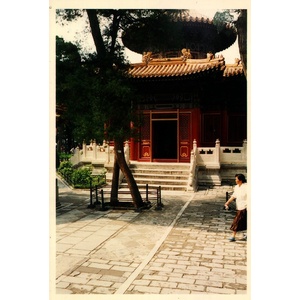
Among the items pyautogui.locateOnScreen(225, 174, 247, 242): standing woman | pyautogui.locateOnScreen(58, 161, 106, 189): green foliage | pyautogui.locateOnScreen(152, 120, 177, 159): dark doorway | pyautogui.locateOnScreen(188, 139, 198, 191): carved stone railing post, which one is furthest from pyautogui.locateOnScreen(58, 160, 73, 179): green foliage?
pyautogui.locateOnScreen(225, 174, 247, 242): standing woman

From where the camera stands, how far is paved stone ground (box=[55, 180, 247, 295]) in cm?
450

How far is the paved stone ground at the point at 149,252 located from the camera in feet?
14.8

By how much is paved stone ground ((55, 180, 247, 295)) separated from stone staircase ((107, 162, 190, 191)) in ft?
7.92

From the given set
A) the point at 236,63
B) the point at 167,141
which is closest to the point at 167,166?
the point at 167,141

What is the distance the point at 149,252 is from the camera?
5.59 meters

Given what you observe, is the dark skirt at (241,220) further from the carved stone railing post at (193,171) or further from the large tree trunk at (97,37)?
the carved stone railing post at (193,171)

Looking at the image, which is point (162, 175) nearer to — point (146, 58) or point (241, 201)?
point (146, 58)

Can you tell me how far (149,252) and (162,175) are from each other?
5.92 meters

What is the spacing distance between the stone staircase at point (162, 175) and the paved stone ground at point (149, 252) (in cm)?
242

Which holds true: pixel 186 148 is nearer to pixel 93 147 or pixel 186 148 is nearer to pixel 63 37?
pixel 93 147

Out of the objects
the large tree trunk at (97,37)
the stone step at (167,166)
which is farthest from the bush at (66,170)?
the large tree trunk at (97,37)

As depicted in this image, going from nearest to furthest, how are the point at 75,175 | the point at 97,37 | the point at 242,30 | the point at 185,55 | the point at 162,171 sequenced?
the point at 242,30
the point at 97,37
the point at 75,175
the point at 162,171
the point at 185,55

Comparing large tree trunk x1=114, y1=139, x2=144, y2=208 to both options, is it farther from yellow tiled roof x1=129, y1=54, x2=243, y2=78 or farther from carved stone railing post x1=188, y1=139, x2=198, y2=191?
yellow tiled roof x1=129, y1=54, x2=243, y2=78

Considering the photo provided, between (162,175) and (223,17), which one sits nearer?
(223,17)
